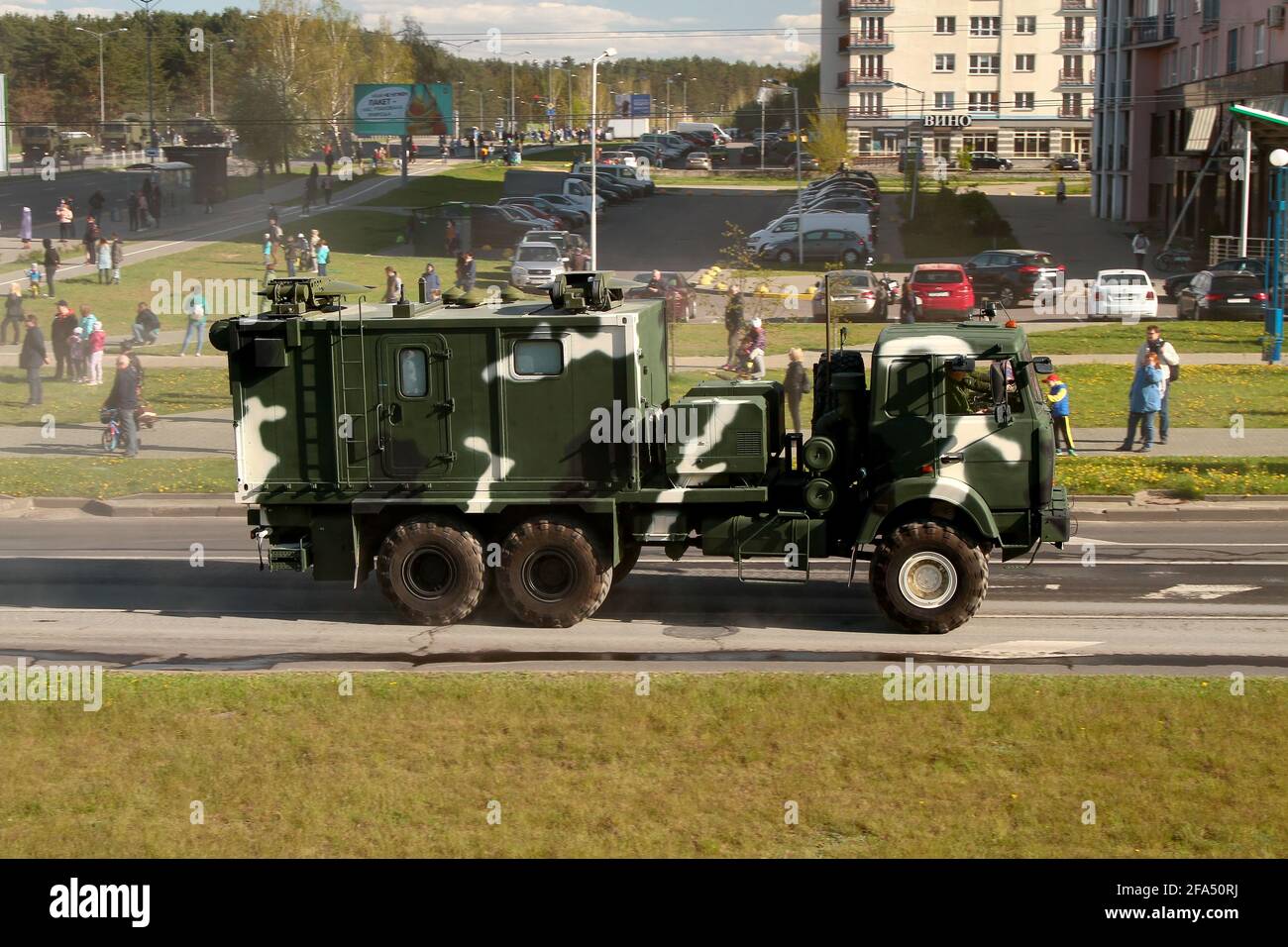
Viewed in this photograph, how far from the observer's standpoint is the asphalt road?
1344cm

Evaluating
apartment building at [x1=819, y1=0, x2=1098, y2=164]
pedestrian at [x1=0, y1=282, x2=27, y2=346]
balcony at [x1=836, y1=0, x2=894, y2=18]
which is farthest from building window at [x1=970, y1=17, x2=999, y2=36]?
pedestrian at [x1=0, y1=282, x2=27, y2=346]

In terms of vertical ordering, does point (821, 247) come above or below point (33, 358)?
above

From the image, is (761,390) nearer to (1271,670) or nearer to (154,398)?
(1271,670)

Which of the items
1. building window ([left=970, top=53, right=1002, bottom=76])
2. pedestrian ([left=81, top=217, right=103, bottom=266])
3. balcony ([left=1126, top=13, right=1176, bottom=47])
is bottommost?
pedestrian ([left=81, top=217, right=103, bottom=266])

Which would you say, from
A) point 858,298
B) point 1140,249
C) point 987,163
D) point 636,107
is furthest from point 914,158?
point 636,107

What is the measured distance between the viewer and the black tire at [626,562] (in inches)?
599

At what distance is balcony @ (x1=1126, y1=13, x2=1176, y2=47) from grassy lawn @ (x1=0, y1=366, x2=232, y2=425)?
187 feet

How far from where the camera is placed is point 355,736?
35.2 ft

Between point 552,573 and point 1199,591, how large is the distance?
7.30 m

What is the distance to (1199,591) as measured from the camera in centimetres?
1597

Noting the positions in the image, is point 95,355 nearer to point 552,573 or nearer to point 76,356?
point 76,356

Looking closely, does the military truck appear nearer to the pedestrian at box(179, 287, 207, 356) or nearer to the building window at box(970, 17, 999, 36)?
the pedestrian at box(179, 287, 207, 356)

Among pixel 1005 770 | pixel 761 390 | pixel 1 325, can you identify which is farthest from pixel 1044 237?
pixel 1005 770

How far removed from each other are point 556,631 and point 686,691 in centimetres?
308
